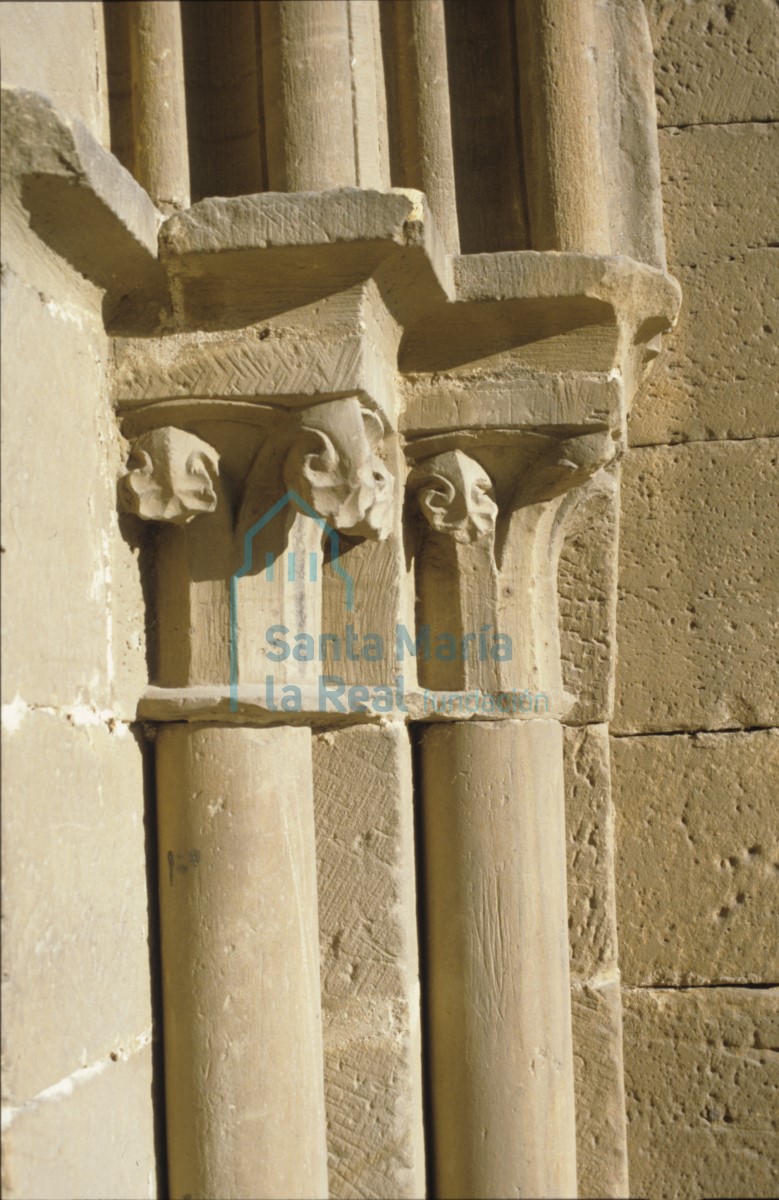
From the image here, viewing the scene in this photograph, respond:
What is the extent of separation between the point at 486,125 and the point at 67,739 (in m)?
1.30

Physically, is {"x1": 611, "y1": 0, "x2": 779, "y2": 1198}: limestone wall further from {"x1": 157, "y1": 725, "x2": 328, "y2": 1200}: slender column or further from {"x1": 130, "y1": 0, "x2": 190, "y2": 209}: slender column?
{"x1": 130, "y1": 0, "x2": 190, "y2": 209}: slender column

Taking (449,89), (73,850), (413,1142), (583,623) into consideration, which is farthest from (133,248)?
(413,1142)

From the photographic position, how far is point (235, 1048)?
211 centimetres

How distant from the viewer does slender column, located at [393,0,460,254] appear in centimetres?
234

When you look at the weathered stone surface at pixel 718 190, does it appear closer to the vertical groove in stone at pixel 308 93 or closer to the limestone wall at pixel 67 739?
the vertical groove in stone at pixel 308 93

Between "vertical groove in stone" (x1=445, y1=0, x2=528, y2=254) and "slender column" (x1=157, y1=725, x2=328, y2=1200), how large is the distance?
97 cm

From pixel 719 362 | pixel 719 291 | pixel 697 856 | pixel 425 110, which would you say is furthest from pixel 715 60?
pixel 697 856

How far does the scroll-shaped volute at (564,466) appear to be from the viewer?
233 centimetres

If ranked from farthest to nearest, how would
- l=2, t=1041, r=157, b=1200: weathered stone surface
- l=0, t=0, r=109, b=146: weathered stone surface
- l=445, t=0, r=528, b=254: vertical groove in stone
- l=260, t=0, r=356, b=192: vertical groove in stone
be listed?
l=445, t=0, r=528, b=254: vertical groove in stone < l=260, t=0, r=356, b=192: vertical groove in stone < l=0, t=0, r=109, b=146: weathered stone surface < l=2, t=1041, r=157, b=1200: weathered stone surface

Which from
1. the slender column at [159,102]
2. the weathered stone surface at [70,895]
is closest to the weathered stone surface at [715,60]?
the slender column at [159,102]

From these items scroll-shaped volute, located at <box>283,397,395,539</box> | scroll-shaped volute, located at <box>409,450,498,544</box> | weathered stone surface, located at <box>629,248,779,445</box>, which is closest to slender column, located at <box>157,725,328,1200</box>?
scroll-shaped volute, located at <box>283,397,395,539</box>

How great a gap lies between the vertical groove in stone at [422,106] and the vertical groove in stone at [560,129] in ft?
0.47

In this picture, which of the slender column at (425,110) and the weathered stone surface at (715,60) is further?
the weathered stone surface at (715,60)

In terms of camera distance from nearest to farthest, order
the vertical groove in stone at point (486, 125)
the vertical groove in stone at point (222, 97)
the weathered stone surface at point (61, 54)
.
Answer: the weathered stone surface at point (61, 54) < the vertical groove in stone at point (222, 97) < the vertical groove in stone at point (486, 125)
